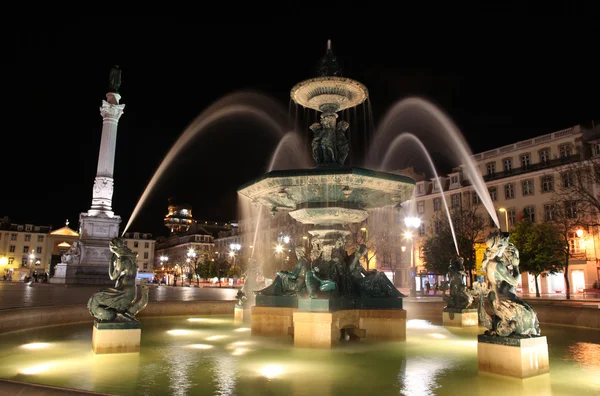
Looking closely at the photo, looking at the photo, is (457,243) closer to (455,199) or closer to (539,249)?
(539,249)

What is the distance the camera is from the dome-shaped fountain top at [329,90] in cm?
1194

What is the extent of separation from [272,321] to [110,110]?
43991mm

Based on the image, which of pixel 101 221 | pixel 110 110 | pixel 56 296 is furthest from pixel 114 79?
pixel 56 296

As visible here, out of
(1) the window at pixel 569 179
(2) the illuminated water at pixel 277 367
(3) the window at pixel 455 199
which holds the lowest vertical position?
(2) the illuminated water at pixel 277 367

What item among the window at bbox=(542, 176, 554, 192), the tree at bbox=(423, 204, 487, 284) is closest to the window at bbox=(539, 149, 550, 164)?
the window at bbox=(542, 176, 554, 192)

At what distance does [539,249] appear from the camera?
3850 cm

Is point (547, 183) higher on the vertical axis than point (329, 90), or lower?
higher

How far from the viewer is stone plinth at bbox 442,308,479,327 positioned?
13.0m

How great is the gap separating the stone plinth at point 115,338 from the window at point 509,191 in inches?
2118

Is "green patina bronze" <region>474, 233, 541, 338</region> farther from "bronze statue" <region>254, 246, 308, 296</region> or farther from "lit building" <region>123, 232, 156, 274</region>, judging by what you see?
"lit building" <region>123, 232, 156, 274</region>

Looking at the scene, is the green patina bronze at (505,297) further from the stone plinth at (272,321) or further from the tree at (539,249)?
the tree at (539,249)

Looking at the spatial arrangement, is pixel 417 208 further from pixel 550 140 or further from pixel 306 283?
pixel 306 283

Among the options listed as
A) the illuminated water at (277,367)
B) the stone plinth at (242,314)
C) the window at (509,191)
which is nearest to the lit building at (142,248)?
the window at (509,191)

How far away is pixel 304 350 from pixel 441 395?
374 cm
